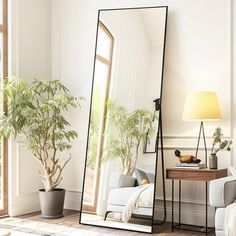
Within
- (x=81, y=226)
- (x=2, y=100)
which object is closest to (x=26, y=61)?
(x=2, y=100)

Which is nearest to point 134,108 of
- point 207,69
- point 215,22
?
point 207,69

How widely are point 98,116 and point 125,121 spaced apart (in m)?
0.37

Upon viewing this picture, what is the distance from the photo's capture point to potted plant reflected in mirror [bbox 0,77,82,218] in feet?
15.0

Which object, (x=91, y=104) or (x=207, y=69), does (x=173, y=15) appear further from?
(x=91, y=104)

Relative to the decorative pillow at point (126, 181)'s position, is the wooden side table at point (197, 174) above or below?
above

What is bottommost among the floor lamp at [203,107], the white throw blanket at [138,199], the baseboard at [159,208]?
the baseboard at [159,208]

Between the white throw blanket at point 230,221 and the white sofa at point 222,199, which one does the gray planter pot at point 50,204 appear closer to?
the white sofa at point 222,199

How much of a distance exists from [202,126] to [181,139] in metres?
0.27

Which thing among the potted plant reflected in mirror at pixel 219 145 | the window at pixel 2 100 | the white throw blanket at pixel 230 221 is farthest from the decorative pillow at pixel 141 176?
the window at pixel 2 100

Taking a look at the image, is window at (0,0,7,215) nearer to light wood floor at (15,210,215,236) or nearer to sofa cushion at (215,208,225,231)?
light wood floor at (15,210,215,236)

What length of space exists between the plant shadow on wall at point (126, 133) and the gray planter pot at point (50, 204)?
1.86ft

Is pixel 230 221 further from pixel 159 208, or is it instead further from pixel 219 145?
pixel 159 208

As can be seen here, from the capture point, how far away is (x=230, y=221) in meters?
3.22

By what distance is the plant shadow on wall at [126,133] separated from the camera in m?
4.40
